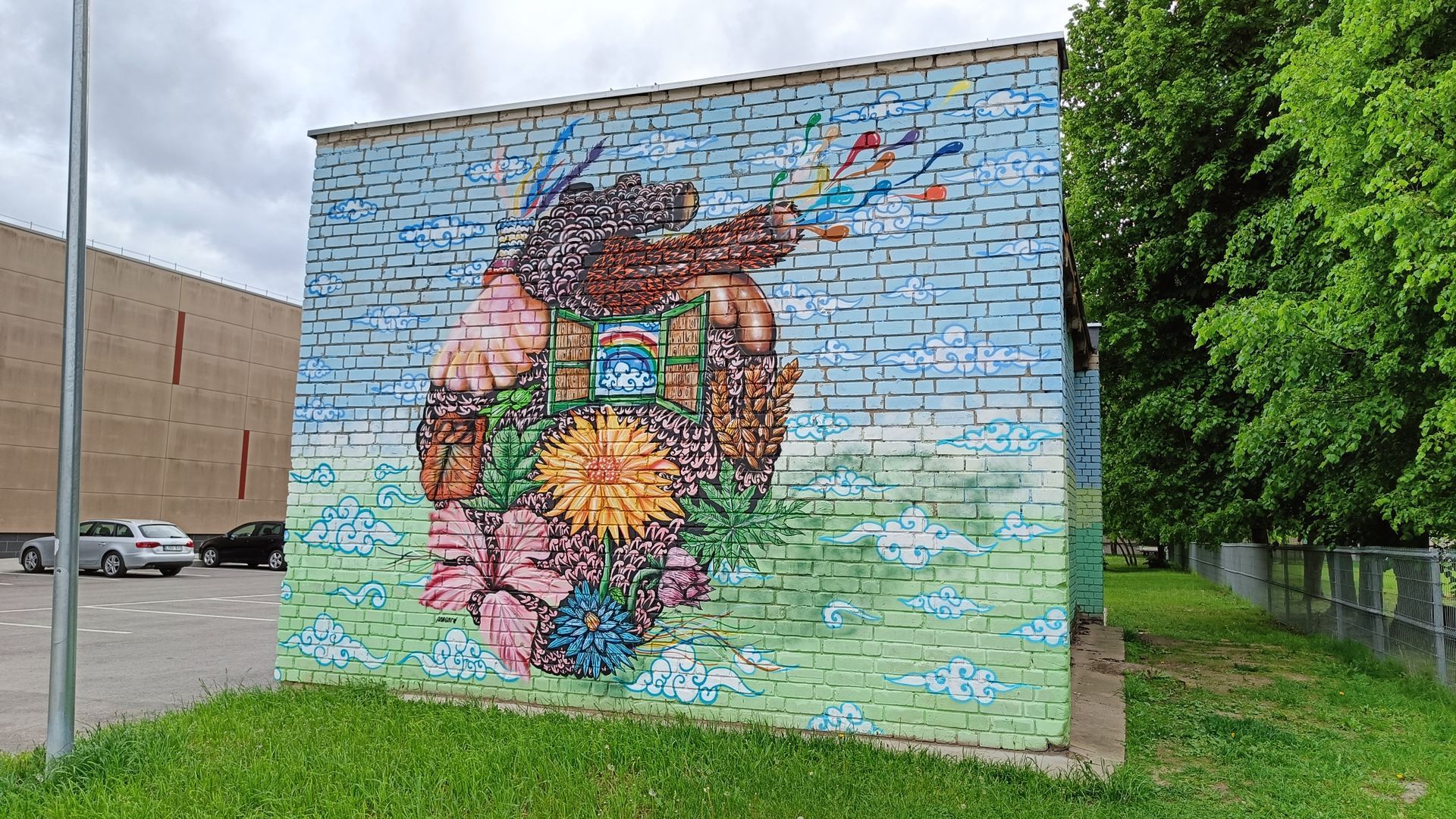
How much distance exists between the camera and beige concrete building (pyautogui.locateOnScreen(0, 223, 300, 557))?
85.6 feet

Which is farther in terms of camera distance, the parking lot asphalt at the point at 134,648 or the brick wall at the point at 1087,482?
the brick wall at the point at 1087,482

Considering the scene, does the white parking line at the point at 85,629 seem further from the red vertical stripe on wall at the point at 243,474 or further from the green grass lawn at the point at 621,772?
the red vertical stripe on wall at the point at 243,474

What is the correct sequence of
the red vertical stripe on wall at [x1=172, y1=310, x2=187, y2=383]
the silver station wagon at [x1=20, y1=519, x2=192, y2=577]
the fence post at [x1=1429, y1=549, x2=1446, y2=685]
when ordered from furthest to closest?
the red vertical stripe on wall at [x1=172, y1=310, x2=187, y2=383]
the silver station wagon at [x1=20, y1=519, x2=192, y2=577]
the fence post at [x1=1429, y1=549, x2=1446, y2=685]

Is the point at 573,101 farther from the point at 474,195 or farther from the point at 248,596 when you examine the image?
the point at 248,596

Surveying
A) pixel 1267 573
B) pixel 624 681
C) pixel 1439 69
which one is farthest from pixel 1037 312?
pixel 1267 573

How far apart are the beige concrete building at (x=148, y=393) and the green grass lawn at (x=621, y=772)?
22302mm

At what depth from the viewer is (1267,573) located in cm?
1670

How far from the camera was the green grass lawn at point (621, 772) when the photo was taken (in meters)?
4.66

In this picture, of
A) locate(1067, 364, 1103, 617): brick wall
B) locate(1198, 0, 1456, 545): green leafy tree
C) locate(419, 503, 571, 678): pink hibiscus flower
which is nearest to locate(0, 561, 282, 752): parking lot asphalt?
locate(419, 503, 571, 678): pink hibiscus flower

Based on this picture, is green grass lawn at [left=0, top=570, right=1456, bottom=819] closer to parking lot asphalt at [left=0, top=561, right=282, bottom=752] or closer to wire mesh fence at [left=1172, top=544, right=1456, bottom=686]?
parking lot asphalt at [left=0, top=561, right=282, bottom=752]

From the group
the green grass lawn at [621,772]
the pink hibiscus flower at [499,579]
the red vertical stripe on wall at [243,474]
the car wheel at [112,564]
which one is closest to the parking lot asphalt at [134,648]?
the green grass lawn at [621,772]

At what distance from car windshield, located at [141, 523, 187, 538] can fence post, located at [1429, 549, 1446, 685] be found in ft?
73.3

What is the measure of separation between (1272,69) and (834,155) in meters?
10.2

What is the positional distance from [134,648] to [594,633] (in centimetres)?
650
